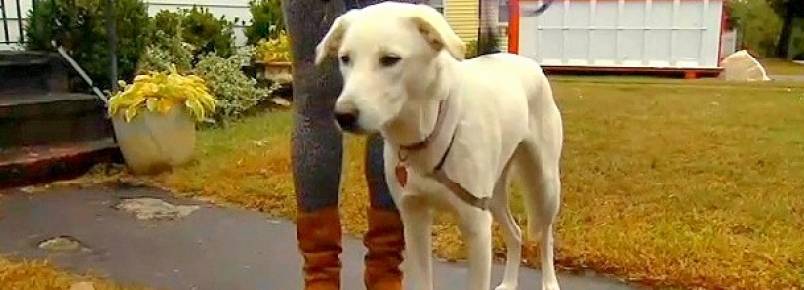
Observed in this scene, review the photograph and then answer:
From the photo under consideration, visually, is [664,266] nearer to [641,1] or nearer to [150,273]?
[150,273]

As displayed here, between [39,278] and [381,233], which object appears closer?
[381,233]

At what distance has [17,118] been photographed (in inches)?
176

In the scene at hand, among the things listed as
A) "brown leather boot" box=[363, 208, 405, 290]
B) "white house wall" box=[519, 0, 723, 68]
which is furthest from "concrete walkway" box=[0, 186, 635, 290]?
"white house wall" box=[519, 0, 723, 68]

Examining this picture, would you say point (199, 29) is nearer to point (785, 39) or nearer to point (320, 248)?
point (320, 248)

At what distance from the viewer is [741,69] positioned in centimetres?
1378

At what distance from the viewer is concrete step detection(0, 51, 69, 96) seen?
4754mm

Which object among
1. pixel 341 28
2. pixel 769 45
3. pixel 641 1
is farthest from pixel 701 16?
pixel 769 45

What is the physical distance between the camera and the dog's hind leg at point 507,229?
7.77ft

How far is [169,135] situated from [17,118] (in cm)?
76

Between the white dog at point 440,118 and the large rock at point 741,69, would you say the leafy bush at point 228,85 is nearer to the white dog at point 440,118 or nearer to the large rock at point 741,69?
the white dog at point 440,118

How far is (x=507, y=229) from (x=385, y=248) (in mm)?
360

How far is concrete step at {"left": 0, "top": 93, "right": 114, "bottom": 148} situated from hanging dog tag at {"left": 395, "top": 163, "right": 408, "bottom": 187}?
3.14 meters

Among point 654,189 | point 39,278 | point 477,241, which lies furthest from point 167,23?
point 477,241

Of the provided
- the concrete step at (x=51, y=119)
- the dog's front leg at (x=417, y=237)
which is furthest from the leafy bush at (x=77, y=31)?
the dog's front leg at (x=417, y=237)
